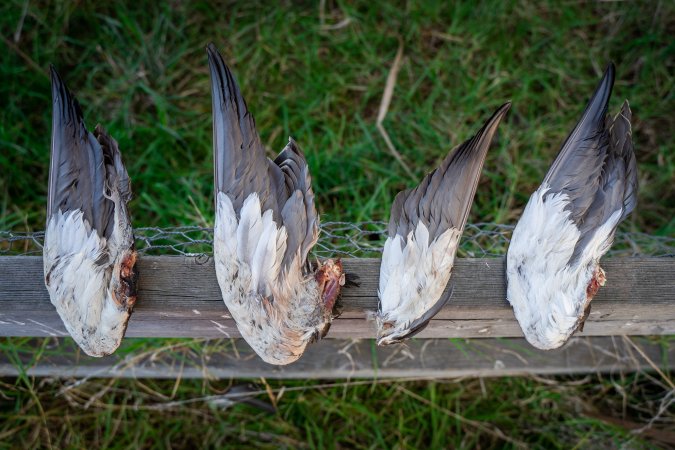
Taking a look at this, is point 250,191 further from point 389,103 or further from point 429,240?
point 389,103

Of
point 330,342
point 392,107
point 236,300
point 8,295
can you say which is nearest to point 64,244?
point 8,295

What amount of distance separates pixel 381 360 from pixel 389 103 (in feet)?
3.55

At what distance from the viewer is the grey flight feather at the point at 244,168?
3.97 feet

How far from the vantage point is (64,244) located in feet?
3.87

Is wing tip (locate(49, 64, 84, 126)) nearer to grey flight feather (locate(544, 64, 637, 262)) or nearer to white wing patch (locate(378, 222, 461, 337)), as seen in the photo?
white wing patch (locate(378, 222, 461, 337))

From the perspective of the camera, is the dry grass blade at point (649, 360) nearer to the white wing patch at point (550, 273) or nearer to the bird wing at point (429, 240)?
the white wing patch at point (550, 273)

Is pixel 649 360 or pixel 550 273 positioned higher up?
pixel 550 273

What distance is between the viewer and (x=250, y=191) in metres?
1.22

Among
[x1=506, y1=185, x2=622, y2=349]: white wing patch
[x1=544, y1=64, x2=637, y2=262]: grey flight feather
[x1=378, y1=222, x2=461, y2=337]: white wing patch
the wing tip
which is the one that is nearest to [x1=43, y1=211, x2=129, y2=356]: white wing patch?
the wing tip

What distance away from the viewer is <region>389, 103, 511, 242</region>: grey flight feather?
4.00ft

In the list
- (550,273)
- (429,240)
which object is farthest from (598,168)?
(429,240)

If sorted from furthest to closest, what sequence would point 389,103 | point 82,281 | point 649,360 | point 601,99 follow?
point 389,103, point 649,360, point 601,99, point 82,281

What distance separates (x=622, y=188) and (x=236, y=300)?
0.92 m

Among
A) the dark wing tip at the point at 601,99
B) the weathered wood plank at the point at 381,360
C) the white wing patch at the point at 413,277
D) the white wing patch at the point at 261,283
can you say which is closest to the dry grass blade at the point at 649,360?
the weathered wood plank at the point at 381,360
